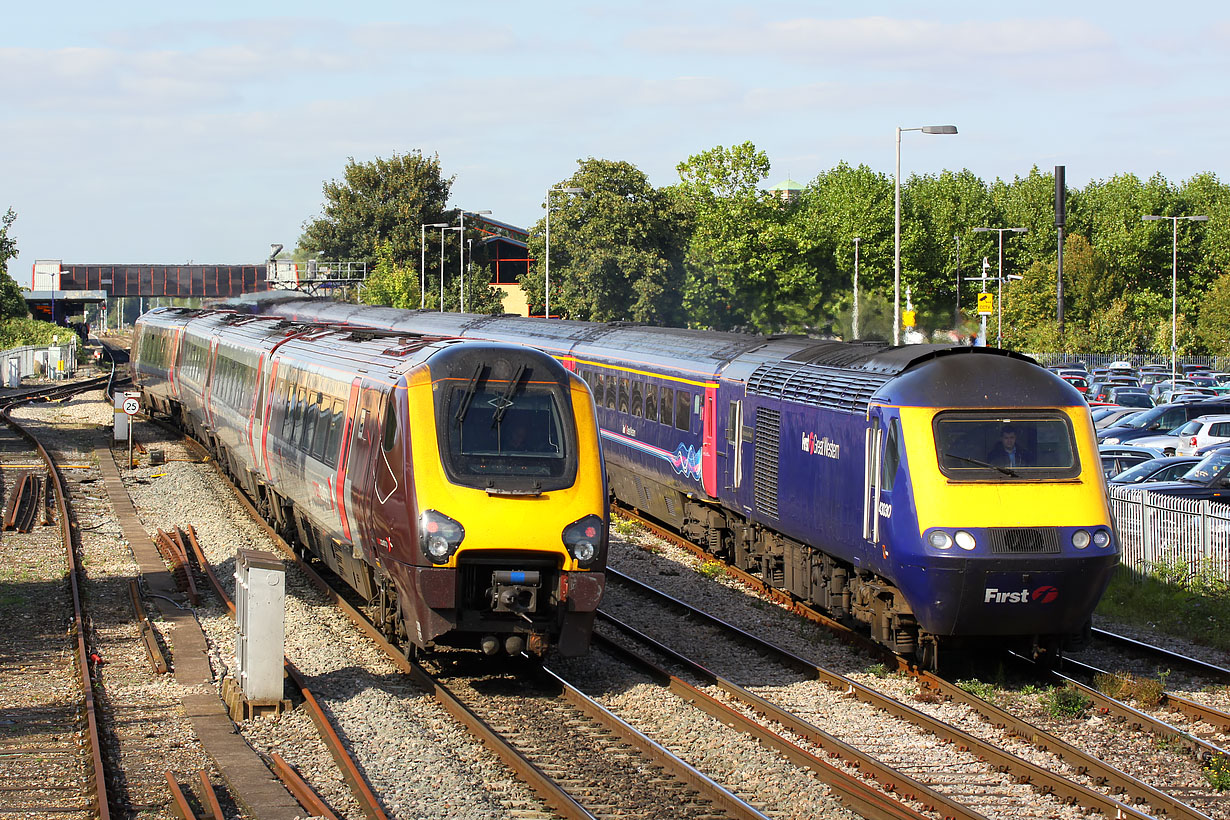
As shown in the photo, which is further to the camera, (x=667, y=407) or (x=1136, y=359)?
(x=1136, y=359)

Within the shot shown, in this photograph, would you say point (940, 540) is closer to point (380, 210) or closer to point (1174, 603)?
point (1174, 603)

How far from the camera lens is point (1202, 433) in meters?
32.3

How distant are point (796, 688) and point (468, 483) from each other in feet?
12.4

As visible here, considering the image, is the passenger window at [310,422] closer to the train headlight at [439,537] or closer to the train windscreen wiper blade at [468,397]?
the train windscreen wiper blade at [468,397]

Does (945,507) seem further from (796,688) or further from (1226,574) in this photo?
(1226,574)

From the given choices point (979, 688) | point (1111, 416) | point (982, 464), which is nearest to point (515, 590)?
point (982, 464)

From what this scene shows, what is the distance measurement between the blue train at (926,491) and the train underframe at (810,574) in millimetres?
31

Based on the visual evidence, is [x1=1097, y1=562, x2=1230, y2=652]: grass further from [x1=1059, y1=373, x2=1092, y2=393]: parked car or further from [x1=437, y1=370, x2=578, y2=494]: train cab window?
[x1=1059, y1=373, x2=1092, y2=393]: parked car

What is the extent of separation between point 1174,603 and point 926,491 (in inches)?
261

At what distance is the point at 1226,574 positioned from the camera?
17469 millimetres

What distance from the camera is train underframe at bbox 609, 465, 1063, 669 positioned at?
44.5 feet

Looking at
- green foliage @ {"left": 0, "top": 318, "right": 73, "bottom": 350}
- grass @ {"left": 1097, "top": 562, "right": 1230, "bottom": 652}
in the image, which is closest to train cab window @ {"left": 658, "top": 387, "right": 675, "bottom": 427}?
grass @ {"left": 1097, "top": 562, "right": 1230, "bottom": 652}

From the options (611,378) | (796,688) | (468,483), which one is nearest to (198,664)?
(468,483)

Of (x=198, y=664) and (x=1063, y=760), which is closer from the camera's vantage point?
(x=1063, y=760)
